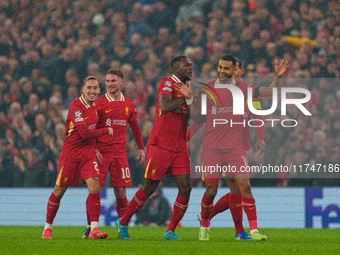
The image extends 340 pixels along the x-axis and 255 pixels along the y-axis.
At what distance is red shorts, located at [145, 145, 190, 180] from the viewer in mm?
7988

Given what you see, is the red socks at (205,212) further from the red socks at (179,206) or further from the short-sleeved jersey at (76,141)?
the short-sleeved jersey at (76,141)

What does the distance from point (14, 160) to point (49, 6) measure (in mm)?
5920

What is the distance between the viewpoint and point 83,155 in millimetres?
8477

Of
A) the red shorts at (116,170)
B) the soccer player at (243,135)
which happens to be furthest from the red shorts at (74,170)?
the soccer player at (243,135)

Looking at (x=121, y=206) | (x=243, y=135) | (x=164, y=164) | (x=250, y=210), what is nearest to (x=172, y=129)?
(x=164, y=164)

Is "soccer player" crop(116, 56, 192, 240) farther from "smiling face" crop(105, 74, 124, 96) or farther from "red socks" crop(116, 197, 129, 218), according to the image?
"smiling face" crop(105, 74, 124, 96)

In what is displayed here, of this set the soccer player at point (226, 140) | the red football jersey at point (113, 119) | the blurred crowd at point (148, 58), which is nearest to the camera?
the soccer player at point (226, 140)

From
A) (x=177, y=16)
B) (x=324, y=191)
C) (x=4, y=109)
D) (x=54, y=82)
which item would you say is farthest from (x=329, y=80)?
(x=4, y=109)

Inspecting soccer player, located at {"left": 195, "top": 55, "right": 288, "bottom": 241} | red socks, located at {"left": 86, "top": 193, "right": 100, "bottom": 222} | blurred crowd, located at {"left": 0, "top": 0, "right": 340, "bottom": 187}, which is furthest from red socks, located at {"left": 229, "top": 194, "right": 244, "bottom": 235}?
blurred crowd, located at {"left": 0, "top": 0, "right": 340, "bottom": 187}

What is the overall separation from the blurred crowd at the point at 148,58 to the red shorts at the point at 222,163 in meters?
4.63

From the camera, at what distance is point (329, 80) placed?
1316cm

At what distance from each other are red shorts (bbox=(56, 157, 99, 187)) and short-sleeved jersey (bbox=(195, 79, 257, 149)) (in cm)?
147

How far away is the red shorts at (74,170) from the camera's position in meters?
8.41

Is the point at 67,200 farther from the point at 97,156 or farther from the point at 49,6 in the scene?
the point at 49,6
